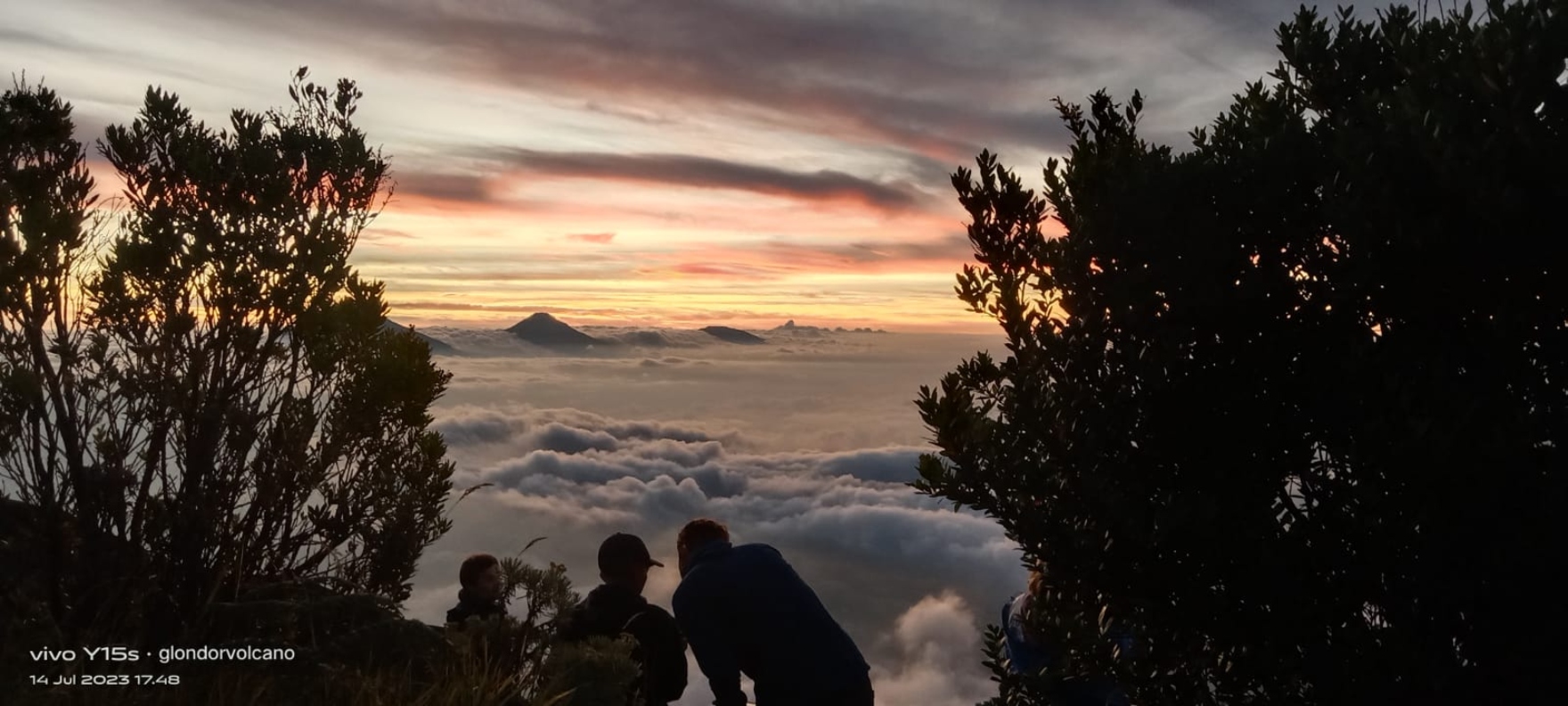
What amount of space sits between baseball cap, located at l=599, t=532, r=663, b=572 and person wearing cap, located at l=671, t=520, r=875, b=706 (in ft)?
2.33

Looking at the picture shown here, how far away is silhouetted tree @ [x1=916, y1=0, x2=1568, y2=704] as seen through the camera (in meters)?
3.63

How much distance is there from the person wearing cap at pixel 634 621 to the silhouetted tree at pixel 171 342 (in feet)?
6.78

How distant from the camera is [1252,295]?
162 inches

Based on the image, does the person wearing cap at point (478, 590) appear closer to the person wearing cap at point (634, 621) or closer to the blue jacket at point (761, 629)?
the person wearing cap at point (634, 621)

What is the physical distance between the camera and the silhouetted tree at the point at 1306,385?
143 inches

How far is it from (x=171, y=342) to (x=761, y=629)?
17.2 ft

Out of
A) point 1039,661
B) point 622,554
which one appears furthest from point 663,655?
point 1039,661

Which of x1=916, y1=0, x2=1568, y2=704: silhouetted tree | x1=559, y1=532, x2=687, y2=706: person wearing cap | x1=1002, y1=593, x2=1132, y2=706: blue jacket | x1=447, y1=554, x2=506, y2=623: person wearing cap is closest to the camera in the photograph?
x1=916, y1=0, x2=1568, y2=704: silhouetted tree

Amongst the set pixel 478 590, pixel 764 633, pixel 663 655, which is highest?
pixel 764 633

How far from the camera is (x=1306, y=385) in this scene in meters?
4.07

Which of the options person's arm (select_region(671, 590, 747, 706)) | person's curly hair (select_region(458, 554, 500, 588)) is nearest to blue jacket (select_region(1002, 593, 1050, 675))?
person's arm (select_region(671, 590, 747, 706))

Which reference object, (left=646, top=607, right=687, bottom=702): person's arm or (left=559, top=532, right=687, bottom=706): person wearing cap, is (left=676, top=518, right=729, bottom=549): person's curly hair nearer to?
(left=559, top=532, right=687, bottom=706): person wearing cap

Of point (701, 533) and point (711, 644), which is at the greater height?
point (701, 533)

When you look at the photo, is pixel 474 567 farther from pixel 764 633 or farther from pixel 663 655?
pixel 764 633
